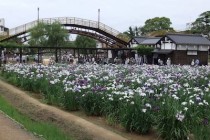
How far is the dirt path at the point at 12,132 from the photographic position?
358 inches

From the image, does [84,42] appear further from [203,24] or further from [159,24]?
[203,24]

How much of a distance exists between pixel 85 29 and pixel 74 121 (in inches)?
2235

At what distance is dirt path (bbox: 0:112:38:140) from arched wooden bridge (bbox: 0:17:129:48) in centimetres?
5269

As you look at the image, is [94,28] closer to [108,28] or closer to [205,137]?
[108,28]

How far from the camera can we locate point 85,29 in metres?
68.0

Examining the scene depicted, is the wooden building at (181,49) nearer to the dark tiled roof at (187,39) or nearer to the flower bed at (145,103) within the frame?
the dark tiled roof at (187,39)

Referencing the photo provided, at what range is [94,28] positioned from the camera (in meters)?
67.2

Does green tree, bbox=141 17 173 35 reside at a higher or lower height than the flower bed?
higher

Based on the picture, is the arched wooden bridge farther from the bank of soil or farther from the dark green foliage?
the bank of soil

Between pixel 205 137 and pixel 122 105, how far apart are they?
3202 mm

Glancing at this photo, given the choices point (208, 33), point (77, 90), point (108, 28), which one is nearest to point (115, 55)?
point (108, 28)

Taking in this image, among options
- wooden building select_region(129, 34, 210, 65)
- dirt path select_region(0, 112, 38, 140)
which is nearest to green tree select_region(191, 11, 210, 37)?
wooden building select_region(129, 34, 210, 65)

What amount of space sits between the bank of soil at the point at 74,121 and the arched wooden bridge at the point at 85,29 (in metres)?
47.7

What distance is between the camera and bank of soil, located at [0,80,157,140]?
1012cm
